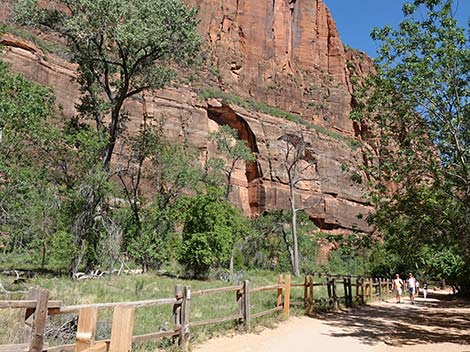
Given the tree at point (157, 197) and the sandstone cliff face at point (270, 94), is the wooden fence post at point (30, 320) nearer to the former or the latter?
the tree at point (157, 197)

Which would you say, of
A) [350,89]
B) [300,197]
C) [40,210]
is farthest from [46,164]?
[350,89]

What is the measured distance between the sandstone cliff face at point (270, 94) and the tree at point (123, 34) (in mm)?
22914

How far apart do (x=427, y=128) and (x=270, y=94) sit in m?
64.8

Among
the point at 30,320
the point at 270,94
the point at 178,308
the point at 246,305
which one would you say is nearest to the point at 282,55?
the point at 270,94

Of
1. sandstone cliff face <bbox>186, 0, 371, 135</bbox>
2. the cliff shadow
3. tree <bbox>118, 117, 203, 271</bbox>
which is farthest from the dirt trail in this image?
sandstone cliff face <bbox>186, 0, 371, 135</bbox>

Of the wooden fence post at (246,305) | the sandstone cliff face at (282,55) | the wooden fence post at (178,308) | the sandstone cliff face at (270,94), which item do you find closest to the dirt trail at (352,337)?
the wooden fence post at (246,305)

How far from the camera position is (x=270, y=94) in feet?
251

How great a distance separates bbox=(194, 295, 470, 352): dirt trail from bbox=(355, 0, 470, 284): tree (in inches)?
118

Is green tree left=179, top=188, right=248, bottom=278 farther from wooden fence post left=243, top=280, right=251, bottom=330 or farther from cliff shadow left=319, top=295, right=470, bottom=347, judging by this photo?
wooden fence post left=243, top=280, right=251, bottom=330

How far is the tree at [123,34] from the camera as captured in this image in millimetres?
20562

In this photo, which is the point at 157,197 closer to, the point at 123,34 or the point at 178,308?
the point at 123,34

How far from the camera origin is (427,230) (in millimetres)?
13297

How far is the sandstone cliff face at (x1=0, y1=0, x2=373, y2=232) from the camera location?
55.2 m

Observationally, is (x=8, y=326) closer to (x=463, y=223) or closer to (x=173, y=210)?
(x=463, y=223)
